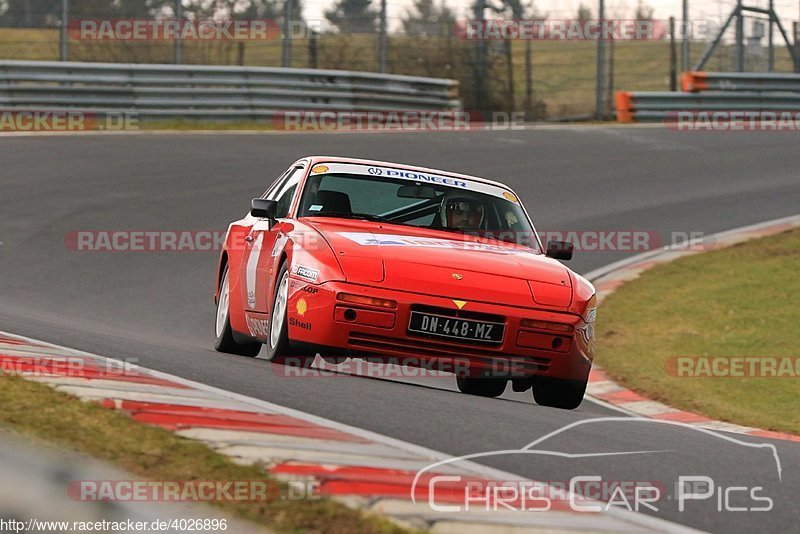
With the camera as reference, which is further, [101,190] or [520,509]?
[101,190]

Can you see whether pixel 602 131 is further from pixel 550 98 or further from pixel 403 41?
pixel 550 98

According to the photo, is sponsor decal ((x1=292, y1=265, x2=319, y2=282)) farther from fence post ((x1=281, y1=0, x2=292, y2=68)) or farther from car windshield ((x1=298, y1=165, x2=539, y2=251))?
fence post ((x1=281, y1=0, x2=292, y2=68))

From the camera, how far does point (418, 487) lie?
3.96m

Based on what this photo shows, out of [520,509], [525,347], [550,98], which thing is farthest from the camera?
[550,98]

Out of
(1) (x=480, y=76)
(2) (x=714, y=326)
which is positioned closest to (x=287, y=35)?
(1) (x=480, y=76)

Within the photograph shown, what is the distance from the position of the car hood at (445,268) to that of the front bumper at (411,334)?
66mm

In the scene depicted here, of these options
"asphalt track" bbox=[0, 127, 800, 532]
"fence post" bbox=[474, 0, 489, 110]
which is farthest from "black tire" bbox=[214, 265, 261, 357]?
"fence post" bbox=[474, 0, 489, 110]

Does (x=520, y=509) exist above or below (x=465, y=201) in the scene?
below

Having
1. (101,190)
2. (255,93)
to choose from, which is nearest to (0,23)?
(255,93)

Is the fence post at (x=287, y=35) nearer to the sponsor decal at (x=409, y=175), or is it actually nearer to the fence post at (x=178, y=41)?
the fence post at (x=178, y=41)

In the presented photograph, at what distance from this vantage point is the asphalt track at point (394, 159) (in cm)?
514

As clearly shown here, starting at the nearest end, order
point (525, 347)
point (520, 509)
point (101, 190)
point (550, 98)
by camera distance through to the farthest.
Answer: point (520, 509)
point (525, 347)
point (101, 190)
point (550, 98)

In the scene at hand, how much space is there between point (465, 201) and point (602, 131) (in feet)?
53.1

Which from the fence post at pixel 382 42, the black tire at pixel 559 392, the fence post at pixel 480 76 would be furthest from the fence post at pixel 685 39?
the black tire at pixel 559 392
